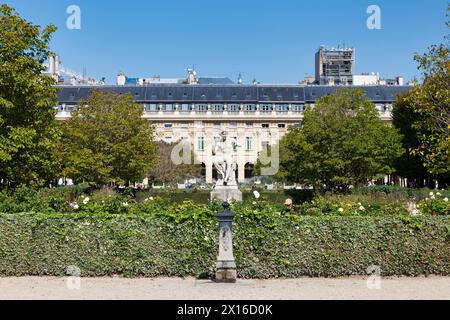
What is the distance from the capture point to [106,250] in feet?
43.2

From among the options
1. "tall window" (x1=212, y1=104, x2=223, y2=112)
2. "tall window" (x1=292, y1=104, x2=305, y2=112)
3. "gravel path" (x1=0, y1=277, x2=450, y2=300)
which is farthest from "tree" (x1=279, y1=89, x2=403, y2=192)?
"tall window" (x1=212, y1=104, x2=223, y2=112)

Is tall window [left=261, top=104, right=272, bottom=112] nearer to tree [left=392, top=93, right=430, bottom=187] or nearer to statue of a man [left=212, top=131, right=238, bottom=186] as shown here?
tree [left=392, top=93, right=430, bottom=187]

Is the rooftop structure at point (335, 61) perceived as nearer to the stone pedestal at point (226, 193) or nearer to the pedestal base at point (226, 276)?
the stone pedestal at point (226, 193)

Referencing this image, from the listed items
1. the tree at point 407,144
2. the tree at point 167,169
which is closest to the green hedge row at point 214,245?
the tree at point 407,144

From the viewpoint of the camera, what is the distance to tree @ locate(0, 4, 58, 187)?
20.6 metres

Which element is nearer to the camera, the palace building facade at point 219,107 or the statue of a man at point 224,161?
the statue of a man at point 224,161

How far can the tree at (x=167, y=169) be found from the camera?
5841 cm

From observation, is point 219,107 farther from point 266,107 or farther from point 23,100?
point 23,100

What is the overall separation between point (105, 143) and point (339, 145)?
14032 millimetres

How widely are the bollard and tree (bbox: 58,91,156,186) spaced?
24.8 meters

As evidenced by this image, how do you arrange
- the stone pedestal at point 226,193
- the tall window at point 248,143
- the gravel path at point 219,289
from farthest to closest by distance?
the tall window at point 248,143, the stone pedestal at point 226,193, the gravel path at point 219,289

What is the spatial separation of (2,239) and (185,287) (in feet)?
13.9

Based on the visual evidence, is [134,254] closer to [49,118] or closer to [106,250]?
[106,250]

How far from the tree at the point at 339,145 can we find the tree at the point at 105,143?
9.58 m
